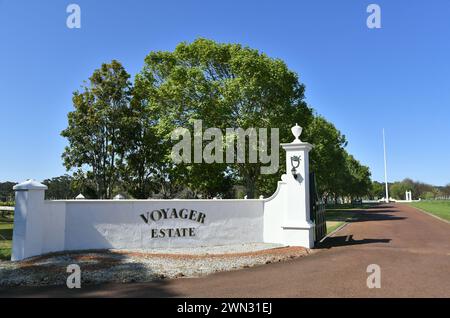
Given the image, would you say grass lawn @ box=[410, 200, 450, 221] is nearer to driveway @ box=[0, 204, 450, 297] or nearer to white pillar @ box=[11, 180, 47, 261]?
driveway @ box=[0, 204, 450, 297]

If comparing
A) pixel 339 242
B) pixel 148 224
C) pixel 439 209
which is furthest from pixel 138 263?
pixel 439 209

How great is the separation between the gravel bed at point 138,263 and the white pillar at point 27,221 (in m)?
0.50

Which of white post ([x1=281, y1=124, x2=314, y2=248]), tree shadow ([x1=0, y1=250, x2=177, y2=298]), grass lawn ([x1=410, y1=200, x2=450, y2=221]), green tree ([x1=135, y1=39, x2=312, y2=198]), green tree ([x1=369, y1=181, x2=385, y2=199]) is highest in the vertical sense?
green tree ([x1=135, y1=39, x2=312, y2=198])

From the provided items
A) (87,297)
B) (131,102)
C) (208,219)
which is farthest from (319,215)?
(131,102)

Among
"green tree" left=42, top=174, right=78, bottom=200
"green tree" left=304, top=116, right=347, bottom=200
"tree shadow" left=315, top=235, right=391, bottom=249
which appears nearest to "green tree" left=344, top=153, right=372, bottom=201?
"green tree" left=304, top=116, right=347, bottom=200

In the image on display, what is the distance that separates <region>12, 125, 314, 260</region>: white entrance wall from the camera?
37.8ft

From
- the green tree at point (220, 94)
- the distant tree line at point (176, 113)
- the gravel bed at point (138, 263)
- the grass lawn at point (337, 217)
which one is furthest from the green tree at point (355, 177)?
the gravel bed at point (138, 263)

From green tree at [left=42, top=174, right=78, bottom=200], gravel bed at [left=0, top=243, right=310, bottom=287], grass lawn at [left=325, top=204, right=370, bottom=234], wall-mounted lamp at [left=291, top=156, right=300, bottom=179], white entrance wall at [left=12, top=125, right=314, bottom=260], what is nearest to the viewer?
gravel bed at [left=0, top=243, right=310, bottom=287]

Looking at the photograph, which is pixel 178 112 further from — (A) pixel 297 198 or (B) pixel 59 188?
(B) pixel 59 188

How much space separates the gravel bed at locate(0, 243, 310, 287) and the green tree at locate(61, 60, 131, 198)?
887 inches

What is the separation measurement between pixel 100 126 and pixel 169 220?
72.3 feet
